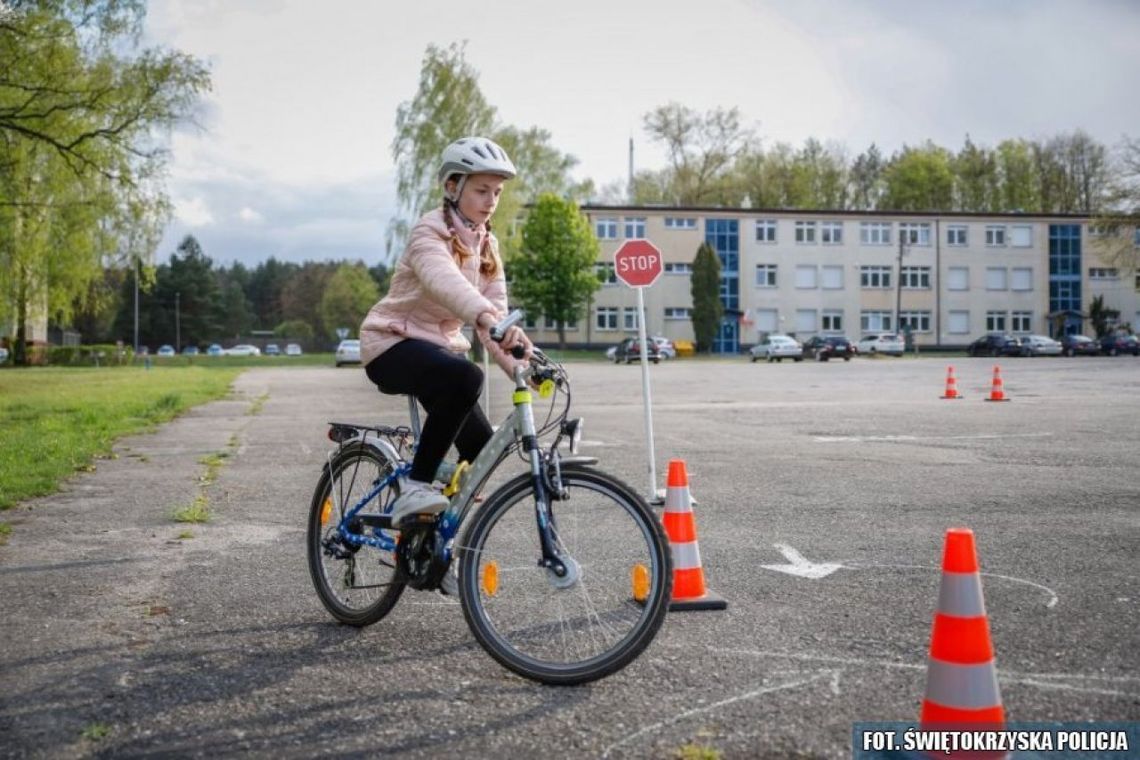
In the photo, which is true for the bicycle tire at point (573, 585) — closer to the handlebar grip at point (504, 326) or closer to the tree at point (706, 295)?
the handlebar grip at point (504, 326)

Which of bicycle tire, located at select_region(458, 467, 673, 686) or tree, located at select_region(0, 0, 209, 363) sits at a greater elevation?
tree, located at select_region(0, 0, 209, 363)

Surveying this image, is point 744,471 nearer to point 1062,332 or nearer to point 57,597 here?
point 57,597

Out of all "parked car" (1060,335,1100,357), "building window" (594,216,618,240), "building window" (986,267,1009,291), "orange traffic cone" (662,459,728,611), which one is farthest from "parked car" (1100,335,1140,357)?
"orange traffic cone" (662,459,728,611)

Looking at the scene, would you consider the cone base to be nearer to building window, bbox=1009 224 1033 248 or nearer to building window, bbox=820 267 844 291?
building window, bbox=820 267 844 291

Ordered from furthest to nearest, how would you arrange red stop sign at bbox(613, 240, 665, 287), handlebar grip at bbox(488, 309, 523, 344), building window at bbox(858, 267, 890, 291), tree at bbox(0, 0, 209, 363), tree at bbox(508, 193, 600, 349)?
building window at bbox(858, 267, 890, 291), tree at bbox(508, 193, 600, 349), tree at bbox(0, 0, 209, 363), red stop sign at bbox(613, 240, 665, 287), handlebar grip at bbox(488, 309, 523, 344)

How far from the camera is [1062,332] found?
82.3 metres

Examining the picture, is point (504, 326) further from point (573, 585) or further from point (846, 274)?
point (846, 274)

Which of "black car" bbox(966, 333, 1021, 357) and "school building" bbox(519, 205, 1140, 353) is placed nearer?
"black car" bbox(966, 333, 1021, 357)

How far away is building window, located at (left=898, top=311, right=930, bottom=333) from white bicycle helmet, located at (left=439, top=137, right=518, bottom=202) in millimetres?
81153

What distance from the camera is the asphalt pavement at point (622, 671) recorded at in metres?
3.42

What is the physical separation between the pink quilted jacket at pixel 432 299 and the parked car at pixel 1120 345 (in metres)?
68.2

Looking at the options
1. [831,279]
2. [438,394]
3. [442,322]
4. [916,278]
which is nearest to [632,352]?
[831,279]

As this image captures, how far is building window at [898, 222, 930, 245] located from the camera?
8175 cm

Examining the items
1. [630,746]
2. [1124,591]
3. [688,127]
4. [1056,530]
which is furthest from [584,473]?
[688,127]
